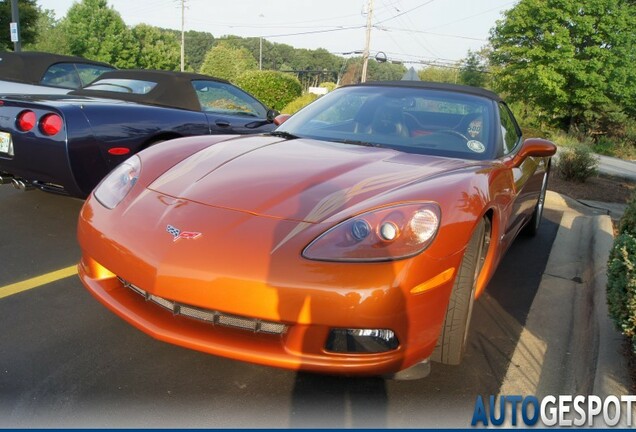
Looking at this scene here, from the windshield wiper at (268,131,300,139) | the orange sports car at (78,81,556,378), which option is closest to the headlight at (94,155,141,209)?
the orange sports car at (78,81,556,378)

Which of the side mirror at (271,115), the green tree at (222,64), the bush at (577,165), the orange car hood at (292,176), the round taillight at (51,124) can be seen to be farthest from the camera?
the green tree at (222,64)

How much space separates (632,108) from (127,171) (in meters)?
35.8

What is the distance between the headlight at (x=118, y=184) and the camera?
2484 mm

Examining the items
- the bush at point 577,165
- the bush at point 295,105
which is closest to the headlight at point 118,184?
the bush at point 577,165

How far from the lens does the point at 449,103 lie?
3.57 metres

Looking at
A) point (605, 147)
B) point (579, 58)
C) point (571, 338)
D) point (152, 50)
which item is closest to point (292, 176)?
point (571, 338)

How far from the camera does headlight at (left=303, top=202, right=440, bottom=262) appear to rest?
1.98m

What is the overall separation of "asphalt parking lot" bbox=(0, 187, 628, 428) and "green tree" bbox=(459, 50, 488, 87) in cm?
4705

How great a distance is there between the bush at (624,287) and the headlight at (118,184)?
7.55ft

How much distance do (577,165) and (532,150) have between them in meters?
6.17

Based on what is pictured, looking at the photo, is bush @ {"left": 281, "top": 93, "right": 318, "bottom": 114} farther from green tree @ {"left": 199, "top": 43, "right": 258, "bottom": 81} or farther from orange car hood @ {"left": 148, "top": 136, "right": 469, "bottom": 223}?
green tree @ {"left": 199, "top": 43, "right": 258, "bottom": 81}

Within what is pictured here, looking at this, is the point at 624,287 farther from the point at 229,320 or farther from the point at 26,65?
the point at 26,65

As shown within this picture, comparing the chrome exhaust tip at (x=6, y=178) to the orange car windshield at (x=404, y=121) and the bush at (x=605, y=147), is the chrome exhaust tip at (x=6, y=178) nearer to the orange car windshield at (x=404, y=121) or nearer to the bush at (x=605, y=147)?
the orange car windshield at (x=404, y=121)

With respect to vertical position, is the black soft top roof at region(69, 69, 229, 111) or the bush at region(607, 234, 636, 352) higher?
the black soft top roof at region(69, 69, 229, 111)
